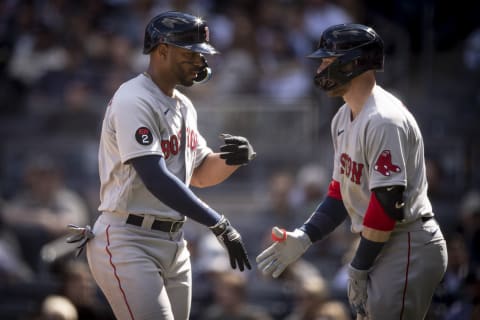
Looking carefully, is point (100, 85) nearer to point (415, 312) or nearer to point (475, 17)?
point (475, 17)

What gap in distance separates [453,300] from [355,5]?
4249 mm

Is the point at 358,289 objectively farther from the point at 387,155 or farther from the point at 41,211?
the point at 41,211

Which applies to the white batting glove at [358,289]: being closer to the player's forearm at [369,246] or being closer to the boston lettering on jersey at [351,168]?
the player's forearm at [369,246]

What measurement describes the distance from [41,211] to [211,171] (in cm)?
430

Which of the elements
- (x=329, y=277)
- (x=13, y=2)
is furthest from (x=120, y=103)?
(x=13, y=2)

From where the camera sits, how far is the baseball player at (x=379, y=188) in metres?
3.80

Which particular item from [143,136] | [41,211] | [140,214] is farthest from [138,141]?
[41,211]

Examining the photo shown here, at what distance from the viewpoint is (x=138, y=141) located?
3.88 m

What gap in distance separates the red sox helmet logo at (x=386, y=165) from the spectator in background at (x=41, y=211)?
15.9ft

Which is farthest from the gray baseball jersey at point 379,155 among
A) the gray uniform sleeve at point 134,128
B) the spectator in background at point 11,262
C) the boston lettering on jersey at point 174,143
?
the spectator in background at point 11,262

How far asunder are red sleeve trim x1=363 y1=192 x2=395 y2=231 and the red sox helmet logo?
0.37 feet

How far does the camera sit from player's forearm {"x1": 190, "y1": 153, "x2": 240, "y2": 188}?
440cm

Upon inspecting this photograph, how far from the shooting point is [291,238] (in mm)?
4156

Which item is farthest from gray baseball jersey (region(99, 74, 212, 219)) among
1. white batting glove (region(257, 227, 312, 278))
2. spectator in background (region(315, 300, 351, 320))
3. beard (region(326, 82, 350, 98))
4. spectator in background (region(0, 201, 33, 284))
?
spectator in background (region(0, 201, 33, 284))
